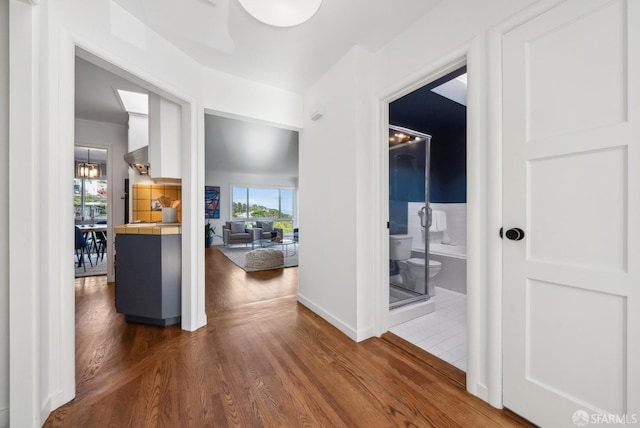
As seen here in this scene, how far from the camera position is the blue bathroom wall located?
114 inches

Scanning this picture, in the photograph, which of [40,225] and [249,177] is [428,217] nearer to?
[40,225]

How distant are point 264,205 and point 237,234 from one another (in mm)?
2496

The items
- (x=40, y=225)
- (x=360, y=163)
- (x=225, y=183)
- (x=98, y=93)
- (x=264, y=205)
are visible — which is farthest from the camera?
(x=264, y=205)

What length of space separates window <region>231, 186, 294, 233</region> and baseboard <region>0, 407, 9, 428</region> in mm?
7655

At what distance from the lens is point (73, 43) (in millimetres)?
1388

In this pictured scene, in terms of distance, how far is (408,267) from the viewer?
307 cm

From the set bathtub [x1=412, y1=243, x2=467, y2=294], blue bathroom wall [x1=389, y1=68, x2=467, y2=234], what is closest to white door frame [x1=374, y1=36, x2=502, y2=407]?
blue bathroom wall [x1=389, y1=68, x2=467, y2=234]

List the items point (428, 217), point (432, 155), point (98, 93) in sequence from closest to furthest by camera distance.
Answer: point (98, 93) → point (428, 217) → point (432, 155)

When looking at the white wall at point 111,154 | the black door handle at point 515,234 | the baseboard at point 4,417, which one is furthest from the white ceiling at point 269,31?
the white wall at point 111,154

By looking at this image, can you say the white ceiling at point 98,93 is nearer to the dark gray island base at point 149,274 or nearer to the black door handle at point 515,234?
the dark gray island base at point 149,274

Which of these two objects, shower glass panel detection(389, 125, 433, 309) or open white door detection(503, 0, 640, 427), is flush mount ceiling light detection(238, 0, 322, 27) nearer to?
open white door detection(503, 0, 640, 427)

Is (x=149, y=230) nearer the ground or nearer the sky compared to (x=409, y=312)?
nearer the sky

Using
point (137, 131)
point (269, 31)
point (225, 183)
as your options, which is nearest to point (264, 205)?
point (225, 183)

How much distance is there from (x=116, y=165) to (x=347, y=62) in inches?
153
